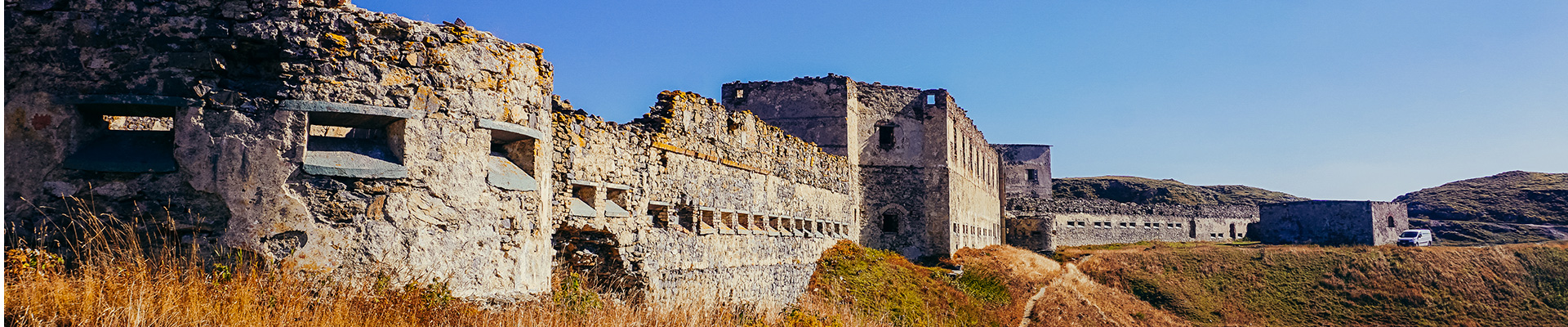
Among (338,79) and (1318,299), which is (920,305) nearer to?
(338,79)

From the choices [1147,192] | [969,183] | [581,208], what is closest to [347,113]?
[581,208]

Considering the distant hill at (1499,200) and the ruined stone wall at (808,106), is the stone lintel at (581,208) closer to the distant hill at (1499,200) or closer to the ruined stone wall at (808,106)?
the ruined stone wall at (808,106)

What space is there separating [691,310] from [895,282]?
9.92 meters

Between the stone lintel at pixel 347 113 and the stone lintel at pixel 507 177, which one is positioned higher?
the stone lintel at pixel 347 113

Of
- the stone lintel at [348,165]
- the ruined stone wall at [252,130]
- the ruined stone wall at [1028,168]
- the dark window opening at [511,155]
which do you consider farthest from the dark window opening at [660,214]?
the ruined stone wall at [1028,168]

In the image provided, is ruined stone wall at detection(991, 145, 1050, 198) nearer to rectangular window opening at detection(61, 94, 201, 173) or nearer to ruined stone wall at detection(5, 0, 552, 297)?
ruined stone wall at detection(5, 0, 552, 297)

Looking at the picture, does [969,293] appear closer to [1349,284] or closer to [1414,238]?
[1349,284]

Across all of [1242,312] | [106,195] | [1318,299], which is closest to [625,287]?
[106,195]

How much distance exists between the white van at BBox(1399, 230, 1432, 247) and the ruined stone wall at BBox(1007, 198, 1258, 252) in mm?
8957

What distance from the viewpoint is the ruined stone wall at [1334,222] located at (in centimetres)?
3728

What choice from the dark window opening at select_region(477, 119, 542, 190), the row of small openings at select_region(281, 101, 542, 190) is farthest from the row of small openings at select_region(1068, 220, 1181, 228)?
the row of small openings at select_region(281, 101, 542, 190)

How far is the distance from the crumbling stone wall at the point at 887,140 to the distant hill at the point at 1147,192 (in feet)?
145

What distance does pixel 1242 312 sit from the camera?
80.8ft

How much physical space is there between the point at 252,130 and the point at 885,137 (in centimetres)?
1945
